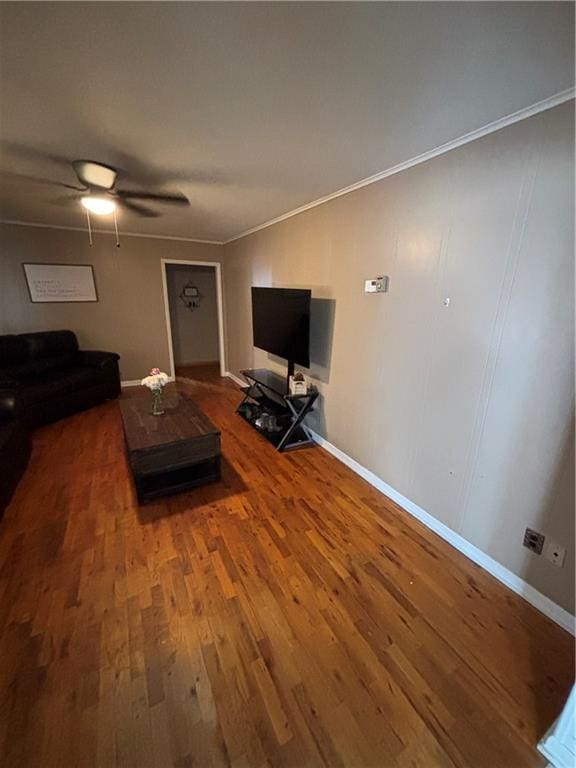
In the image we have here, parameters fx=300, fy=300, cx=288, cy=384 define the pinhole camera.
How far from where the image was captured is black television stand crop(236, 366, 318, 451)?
118 inches

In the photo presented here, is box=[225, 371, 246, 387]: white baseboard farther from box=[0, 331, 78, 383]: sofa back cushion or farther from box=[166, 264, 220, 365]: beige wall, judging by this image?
box=[0, 331, 78, 383]: sofa back cushion

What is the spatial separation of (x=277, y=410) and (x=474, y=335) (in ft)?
6.97

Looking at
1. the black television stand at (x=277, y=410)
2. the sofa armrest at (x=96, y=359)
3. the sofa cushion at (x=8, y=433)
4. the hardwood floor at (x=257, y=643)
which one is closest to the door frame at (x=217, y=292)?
the sofa armrest at (x=96, y=359)

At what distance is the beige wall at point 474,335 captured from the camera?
1.38 meters

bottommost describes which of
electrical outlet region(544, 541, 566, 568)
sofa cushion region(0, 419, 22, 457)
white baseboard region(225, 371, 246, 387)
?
white baseboard region(225, 371, 246, 387)

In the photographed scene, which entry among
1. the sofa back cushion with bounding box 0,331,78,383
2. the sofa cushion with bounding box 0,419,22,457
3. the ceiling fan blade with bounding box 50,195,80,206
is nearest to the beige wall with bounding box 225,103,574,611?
the ceiling fan blade with bounding box 50,195,80,206

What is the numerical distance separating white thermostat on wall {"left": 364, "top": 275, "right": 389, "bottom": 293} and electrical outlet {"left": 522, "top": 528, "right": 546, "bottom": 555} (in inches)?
65.5

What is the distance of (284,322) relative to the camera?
3.10 m

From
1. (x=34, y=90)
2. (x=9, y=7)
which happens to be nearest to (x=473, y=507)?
(x=9, y=7)

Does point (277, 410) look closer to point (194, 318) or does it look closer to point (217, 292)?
point (217, 292)

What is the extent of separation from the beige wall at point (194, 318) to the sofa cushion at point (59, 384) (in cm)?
209

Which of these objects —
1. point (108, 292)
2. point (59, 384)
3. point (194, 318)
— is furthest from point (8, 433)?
point (194, 318)

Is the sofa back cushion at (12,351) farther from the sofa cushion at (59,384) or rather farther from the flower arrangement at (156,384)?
the flower arrangement at (156,384)

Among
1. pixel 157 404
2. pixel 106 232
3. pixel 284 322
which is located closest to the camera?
pixel 157 404
